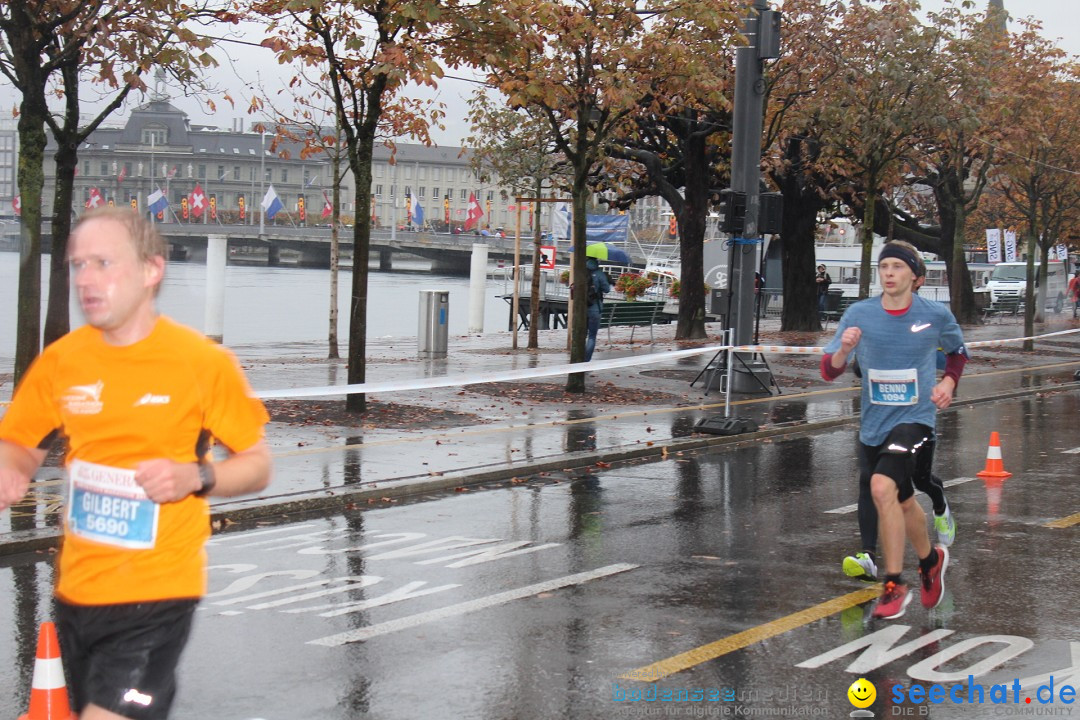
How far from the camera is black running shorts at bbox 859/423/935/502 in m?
7.14

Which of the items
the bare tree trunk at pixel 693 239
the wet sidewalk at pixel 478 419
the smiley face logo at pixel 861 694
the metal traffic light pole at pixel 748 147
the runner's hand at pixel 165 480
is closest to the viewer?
the runner's hand at pixel 165 480

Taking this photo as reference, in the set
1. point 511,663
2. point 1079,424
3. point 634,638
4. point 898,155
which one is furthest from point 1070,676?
A: point 898,155

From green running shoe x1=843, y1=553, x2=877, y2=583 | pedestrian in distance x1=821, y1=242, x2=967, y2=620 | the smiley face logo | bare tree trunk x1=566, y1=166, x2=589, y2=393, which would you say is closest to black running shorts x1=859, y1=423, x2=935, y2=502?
pedestrian in distance x1=821, y1=242, x2=967, y2=620

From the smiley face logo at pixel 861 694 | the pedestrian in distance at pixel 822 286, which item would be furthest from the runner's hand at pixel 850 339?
the pedestrian in distance at pixel 822 286

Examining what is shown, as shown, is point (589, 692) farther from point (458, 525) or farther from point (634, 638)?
point (458, 525)

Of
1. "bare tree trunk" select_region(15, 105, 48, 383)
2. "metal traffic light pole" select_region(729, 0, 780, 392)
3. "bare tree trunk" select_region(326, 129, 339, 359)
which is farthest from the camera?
"bare tree trunk" select_region(326, 129, 339, 359)

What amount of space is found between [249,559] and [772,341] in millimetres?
23424

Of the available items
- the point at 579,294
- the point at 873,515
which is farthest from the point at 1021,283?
the point at 873,515

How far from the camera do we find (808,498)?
37.0 ft

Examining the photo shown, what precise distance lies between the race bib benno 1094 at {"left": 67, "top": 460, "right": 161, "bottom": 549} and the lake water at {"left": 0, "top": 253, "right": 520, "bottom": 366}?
19877 mm

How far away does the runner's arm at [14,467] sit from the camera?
368cm

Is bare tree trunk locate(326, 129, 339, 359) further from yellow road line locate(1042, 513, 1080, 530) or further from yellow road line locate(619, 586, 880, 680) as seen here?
yellow road line locate(619, 586, 880, 680)

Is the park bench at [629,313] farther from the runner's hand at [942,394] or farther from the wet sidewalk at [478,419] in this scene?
the runner's hand at [942,394]

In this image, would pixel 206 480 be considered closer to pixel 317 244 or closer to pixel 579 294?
pixel 579 294
